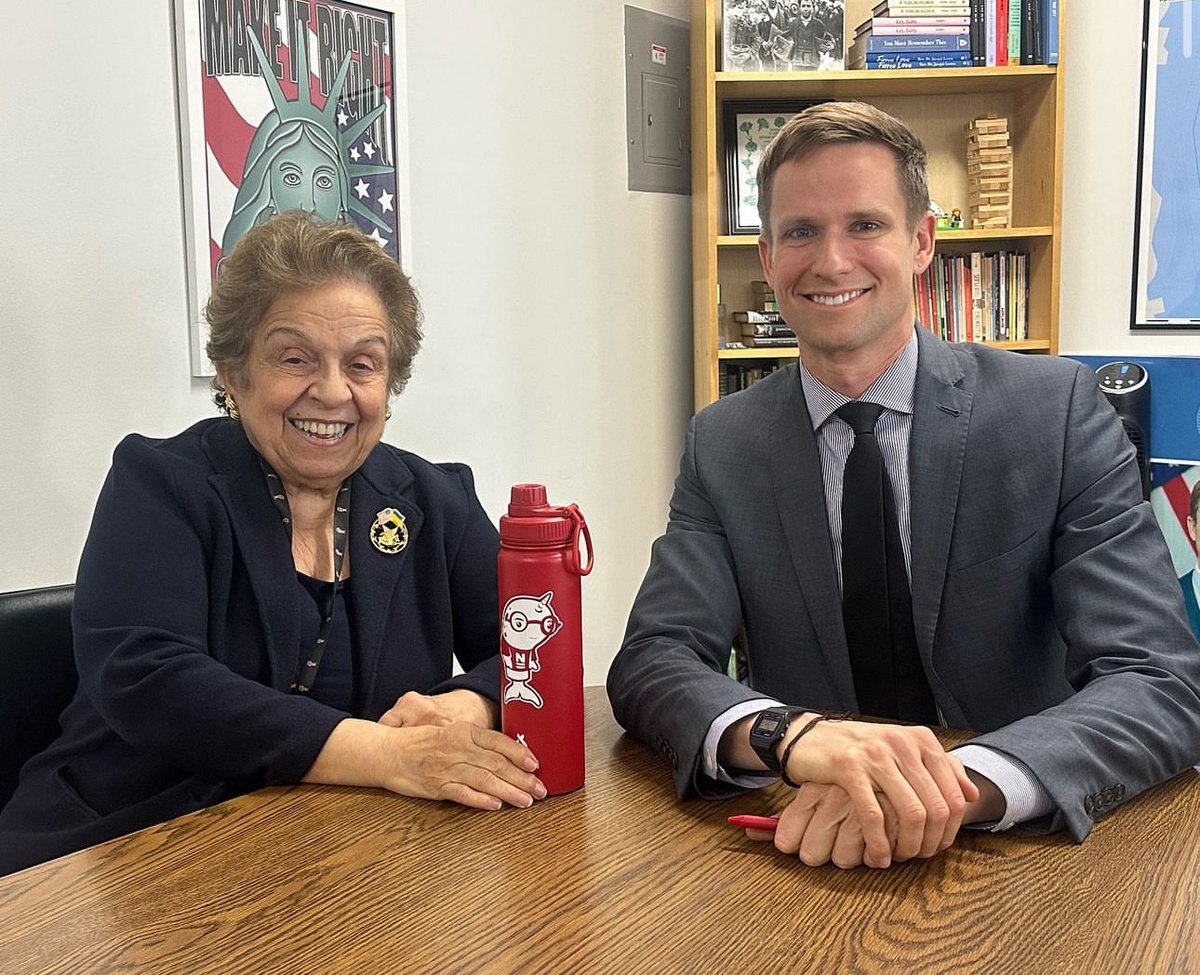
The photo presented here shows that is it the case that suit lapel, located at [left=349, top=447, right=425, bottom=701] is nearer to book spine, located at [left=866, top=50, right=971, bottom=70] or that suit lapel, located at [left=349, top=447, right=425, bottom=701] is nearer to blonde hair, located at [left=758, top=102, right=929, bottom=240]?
blonde hair, located at [left=758, top=102, right=929, bottom=240]

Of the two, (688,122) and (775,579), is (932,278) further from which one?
(775,579)

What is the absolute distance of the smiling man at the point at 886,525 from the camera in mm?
1471

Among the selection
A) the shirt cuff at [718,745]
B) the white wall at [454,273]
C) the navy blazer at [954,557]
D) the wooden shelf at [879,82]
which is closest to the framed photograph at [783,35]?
the wooden shelf at [879,82]

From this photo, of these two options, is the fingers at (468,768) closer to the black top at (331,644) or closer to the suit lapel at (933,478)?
the black top at (331,644)

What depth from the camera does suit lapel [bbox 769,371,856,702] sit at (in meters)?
1.70

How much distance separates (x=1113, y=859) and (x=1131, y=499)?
2.23 feet

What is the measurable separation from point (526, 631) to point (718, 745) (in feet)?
0.85

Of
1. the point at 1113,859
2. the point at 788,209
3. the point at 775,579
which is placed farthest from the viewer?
the point at 788,209

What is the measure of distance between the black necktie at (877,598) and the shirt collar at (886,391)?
0.29ft

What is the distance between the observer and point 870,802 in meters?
1.07

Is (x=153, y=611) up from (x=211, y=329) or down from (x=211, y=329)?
down

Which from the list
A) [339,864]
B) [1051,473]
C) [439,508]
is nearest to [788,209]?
[1051,473]

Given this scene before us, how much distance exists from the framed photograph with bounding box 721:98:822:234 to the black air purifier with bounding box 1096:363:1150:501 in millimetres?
1198

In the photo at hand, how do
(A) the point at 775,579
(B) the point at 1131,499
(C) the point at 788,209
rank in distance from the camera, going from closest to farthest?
(B) the point at 1131,499 < (A) the point at 775,579 < (C) the point at 788,209
